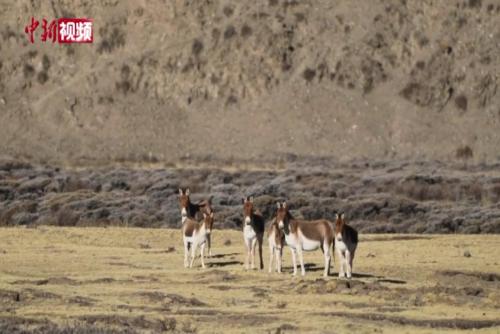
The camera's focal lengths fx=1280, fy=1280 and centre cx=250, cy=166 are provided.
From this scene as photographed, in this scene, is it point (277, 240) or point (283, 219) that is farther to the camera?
point (277, 240)

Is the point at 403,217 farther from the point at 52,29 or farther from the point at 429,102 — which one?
the point at 52,29

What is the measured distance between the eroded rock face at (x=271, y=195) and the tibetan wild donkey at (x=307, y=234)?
585 inches

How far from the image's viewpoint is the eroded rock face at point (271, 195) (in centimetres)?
4262

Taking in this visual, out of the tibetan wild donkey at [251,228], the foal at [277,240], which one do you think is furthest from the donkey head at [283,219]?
the tibetan wild donkey at [251,228]

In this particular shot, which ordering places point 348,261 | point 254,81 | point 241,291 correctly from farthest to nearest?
point 254,81
point 348,261
point 241,291

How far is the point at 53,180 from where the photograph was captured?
5747cm

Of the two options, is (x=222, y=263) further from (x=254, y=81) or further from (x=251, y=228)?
(x=254, y=81)

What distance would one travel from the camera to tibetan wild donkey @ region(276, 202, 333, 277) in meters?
24.7

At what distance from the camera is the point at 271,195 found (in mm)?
49781

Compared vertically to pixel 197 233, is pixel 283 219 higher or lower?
higher

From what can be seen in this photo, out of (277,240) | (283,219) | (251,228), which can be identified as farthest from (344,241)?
(251,228)

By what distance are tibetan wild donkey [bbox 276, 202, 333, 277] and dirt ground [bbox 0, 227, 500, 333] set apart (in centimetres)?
60

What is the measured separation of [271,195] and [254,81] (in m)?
33.3

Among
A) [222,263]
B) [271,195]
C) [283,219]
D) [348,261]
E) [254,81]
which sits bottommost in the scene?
[271,195]
